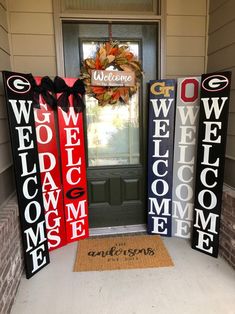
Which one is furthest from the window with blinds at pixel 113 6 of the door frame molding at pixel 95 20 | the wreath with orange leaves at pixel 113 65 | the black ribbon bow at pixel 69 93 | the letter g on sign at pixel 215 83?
the letter g on sign at pixel 215 83

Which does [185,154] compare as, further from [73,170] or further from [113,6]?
[113,6]

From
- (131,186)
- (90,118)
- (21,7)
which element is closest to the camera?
(21,7)

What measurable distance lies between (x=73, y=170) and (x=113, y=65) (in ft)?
3.63

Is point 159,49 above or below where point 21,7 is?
below

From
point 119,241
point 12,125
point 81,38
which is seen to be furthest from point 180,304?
point 81,38

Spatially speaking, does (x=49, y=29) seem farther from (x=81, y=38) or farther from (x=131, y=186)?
(x=131, y=186)

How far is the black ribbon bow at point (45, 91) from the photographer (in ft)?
6.50

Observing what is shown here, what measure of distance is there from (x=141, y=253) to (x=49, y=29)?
88.7 inches

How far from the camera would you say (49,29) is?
2.18 m

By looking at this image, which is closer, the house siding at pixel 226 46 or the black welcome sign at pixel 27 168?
the black welcome sign at pixel 27 168

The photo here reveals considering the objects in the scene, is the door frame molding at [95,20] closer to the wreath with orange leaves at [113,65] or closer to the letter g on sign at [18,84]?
the wreath with orange leaves at [113,65]

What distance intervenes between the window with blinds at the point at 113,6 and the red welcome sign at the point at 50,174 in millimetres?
806

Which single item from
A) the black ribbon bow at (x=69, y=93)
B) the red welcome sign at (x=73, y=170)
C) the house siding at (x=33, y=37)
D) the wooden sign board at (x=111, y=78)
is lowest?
the red welcome sign at (x=73, y=170)

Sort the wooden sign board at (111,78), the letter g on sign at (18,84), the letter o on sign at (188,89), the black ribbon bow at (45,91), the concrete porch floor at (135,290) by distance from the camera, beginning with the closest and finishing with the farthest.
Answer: the concrete porch floor at (135,290) < the letter g on sign at (18,84) < the black ribbon bow at (45,91) < the letter o on sign at (188,89) < the wooden sign board at (111,78)
